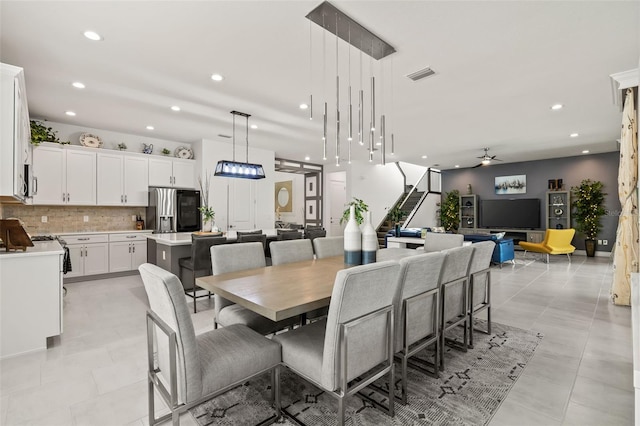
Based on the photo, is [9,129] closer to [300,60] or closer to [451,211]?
[300,60]

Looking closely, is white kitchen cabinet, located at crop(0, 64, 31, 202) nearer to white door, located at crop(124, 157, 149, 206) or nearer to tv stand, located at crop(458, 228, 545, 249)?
white door, located at crop(124, 157, 149, 206)

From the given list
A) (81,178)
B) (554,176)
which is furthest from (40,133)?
(554,176)

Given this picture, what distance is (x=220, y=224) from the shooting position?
6605mm

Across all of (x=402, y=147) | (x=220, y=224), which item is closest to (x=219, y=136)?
(x=220, y=224)

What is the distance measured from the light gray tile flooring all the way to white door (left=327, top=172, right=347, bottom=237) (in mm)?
5907

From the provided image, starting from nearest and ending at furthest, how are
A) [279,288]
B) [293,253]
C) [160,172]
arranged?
[279,288] < [293,253] < [160,172]

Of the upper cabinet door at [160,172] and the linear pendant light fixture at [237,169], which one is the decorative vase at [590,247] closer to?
the linear pendant light fixture at [237,169]

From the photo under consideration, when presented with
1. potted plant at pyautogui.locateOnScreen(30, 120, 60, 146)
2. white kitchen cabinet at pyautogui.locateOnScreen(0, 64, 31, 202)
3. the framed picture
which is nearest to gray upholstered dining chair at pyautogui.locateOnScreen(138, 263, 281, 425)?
white kitchen cabinet at pyautogui.locateOnScreen(0, 64, 31, 202)

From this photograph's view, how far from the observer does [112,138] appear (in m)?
5.91

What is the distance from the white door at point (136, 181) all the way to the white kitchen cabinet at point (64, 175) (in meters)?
0.50

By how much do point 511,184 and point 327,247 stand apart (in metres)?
8.81

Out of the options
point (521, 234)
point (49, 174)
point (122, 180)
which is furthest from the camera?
point (521, 234)

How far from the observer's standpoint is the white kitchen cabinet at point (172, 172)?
20.1 ft

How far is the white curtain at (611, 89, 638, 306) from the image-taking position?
12.2ft
